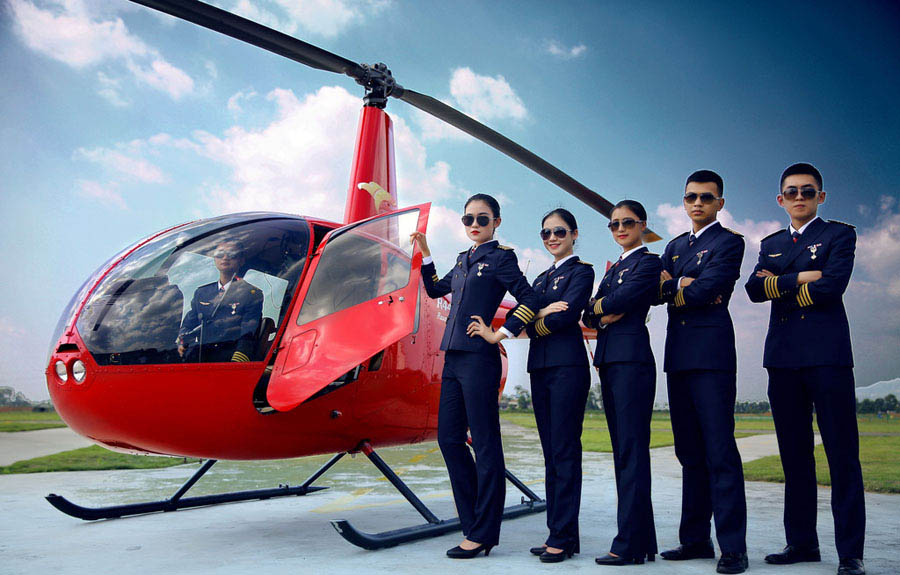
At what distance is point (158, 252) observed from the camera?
4246 mm

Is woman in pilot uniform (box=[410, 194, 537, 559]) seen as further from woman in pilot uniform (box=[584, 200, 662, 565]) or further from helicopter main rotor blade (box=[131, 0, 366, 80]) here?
helicopter main rotor blade (box=[131, 0, 366, 80])

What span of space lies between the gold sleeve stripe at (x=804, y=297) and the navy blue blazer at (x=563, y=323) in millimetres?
1201

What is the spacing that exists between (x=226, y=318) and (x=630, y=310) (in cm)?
249

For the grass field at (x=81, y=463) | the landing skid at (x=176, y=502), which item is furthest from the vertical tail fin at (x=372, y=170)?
the grass field at (x=81, y=463)

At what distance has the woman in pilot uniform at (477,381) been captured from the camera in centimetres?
400

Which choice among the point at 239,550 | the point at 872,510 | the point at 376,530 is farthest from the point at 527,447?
the point at 239,550

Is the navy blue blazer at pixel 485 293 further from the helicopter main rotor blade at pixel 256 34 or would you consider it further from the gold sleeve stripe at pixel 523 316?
the helicopter main rotor blade at pixel 256 34

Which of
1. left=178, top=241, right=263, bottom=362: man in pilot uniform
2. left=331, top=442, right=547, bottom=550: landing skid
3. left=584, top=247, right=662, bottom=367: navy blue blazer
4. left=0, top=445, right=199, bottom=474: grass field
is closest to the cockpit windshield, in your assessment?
left=178, top=241, right=263, bottom=362: man in pilot uniform

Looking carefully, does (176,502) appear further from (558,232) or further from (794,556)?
(794,556)

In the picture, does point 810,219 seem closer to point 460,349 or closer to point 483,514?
point 460,349

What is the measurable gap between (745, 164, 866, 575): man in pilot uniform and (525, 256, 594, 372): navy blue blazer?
40.1 inches

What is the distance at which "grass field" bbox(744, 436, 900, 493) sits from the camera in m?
8.39

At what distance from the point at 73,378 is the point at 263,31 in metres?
3.21

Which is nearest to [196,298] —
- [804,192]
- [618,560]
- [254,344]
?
[254,344]
